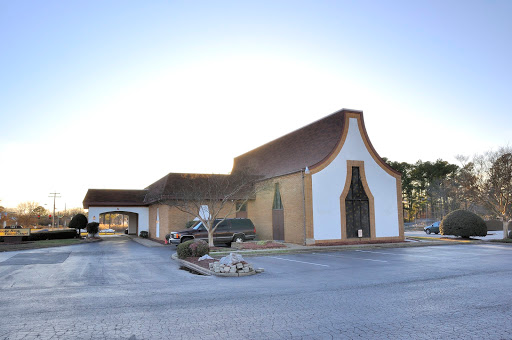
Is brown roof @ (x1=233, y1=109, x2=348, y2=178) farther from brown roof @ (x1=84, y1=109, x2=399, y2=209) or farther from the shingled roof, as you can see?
the shingled roof

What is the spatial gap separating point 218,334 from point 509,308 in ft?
19.4

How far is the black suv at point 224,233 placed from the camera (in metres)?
24.0

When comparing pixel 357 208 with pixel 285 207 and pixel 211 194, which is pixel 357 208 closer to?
pixel 285 207

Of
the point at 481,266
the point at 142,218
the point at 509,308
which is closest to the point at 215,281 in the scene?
the point at 509,308

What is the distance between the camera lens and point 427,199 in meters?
66.6

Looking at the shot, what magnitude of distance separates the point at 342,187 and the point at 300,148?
5.29 meters

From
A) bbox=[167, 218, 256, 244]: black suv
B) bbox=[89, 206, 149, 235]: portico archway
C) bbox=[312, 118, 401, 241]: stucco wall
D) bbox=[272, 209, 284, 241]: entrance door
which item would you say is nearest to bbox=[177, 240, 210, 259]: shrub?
bbox=[167, 218, 256, 244]: black suv

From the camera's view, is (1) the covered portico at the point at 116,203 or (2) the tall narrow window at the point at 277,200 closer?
(2) the tall narrow window at the point at 277,200

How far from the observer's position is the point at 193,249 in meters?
16.8

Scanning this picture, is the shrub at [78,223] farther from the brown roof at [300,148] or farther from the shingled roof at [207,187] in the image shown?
the brown roof at [300,148]

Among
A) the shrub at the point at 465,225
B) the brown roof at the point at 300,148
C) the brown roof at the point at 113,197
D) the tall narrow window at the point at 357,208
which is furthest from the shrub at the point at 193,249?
the shrub at the point at 465,225

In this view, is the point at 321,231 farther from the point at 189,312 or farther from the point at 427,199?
the point at 427,199

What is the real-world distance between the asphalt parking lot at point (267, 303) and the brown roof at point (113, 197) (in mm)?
21687

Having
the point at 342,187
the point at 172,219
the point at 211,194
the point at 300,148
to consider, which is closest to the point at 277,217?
the point at 342,187
